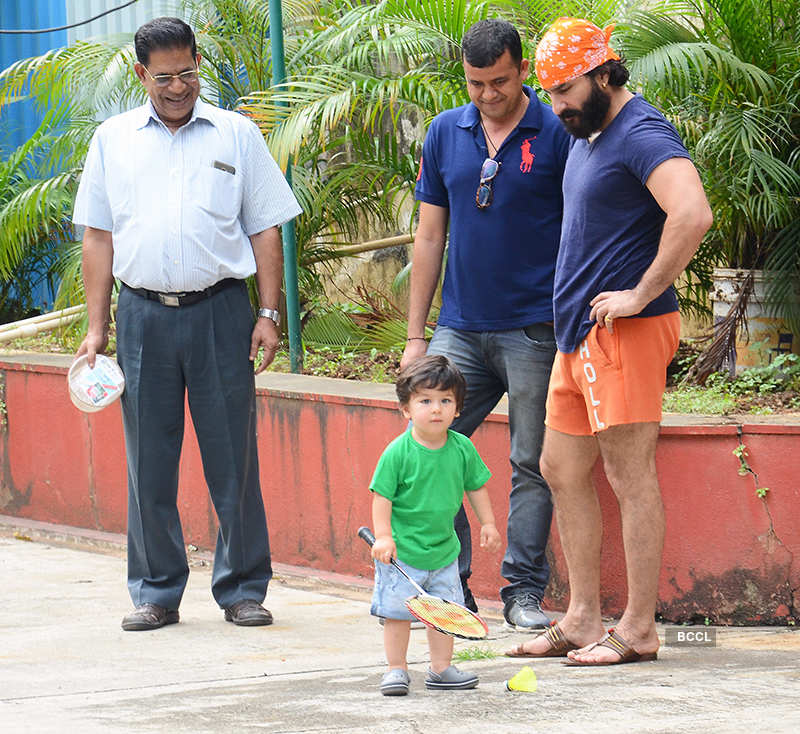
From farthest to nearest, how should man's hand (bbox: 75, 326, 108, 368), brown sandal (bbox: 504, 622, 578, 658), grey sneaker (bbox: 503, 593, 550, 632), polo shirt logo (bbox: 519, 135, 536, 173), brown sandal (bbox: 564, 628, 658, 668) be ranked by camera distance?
man's hand (bbox: 75, 326, 108, 368), grey sneaker (bbox: 503, 593, 550, 632), polo shirt logo (bbox: 519, 135, 536, 173), brown sandal (bbox: 504, 622, 578, 658), brown sandal (bbox: 564, 628, 658, 668)

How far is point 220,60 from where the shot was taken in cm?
763

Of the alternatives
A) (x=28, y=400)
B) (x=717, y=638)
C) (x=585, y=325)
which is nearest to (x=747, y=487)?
(x=717, y=638)

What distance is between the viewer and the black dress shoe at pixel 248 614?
15.8 ft

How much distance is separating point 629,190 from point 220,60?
422 cm

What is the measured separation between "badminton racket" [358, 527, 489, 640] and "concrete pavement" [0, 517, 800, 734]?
21 centimetres

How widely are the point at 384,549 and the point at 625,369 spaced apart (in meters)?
0.89

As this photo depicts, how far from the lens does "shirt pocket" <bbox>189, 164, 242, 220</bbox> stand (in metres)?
4.64

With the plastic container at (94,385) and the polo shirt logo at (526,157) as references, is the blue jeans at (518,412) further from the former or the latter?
the plastic container at (94,385)

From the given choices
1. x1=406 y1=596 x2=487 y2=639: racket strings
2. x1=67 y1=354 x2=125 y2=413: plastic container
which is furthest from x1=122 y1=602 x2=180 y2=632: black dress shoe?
x1=406 y1=596 x2=487 y2=639: racket strings

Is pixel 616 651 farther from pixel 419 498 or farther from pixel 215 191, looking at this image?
pixel 215 191

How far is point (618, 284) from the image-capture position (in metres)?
4.00

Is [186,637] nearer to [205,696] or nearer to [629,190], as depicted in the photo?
[205,696]

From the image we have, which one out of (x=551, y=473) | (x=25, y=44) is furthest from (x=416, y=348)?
(x=25, y=44)

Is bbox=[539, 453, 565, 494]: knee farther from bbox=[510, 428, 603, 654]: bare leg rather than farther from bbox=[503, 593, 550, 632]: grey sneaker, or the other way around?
bbox=[503, 593, 550, 632]: grey sneaker
